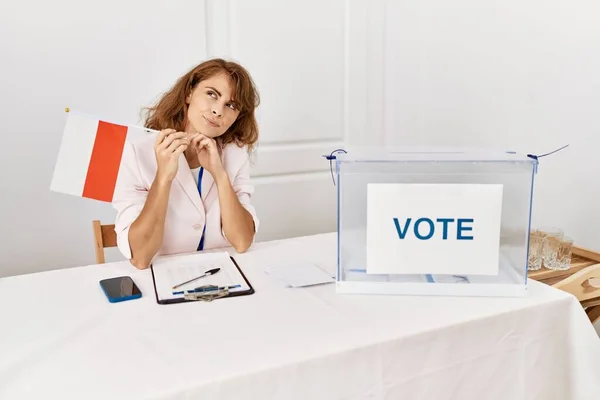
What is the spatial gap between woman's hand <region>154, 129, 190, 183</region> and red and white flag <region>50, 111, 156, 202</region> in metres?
0.08

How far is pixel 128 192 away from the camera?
1.49 metres

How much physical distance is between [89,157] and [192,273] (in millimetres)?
373

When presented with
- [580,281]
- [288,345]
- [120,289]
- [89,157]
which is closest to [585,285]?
[580,281]

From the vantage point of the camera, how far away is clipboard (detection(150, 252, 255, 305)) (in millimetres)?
1167

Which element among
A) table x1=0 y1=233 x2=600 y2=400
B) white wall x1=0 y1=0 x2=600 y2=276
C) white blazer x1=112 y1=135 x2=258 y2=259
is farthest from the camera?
white wall x1=0 y1=0 x2=600 y2=276

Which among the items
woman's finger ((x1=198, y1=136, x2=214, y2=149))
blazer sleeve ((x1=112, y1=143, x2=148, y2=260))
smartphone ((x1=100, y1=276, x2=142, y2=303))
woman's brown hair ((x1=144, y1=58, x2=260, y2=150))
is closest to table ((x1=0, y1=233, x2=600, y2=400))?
smartphone ((x1=100, y1=276, x2=142, y2=303))

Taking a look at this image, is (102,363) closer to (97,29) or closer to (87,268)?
(87,268)

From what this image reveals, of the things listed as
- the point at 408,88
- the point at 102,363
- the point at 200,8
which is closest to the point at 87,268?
the point at 102,363

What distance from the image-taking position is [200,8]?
84.4 inches

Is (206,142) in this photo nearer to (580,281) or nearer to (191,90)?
(191,90)

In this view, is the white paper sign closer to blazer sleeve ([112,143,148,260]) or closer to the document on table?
the document on table

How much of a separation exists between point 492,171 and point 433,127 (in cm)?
158

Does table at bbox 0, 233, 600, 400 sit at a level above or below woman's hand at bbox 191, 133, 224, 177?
below

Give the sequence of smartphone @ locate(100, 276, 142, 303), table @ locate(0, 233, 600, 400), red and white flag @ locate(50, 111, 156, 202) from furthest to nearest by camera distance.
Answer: red and white flag @ locate(50, 111, 156, 202) < smartphone @ locate(100, 276, 142, 303) < table @ locate(0, 233, 600, 400)
